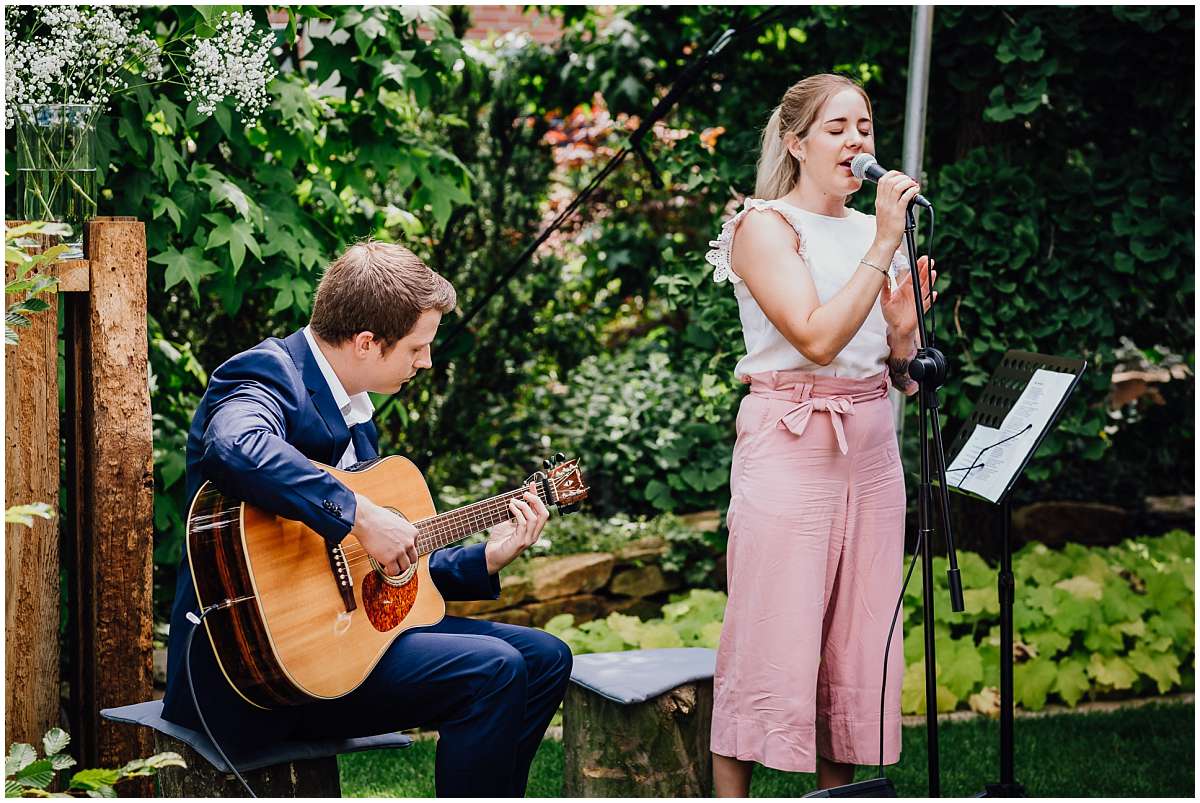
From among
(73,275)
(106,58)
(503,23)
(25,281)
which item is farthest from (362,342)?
(503,23)

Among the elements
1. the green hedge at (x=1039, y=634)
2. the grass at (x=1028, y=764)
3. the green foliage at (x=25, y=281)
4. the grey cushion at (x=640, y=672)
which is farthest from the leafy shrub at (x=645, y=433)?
the green foliage at (x=25, y=281)

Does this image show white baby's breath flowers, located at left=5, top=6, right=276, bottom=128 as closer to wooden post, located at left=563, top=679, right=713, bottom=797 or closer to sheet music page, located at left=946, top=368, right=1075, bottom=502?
wooden post, located at left=563, top=679, right=713, bottom=797

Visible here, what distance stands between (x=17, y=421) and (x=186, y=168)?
1.08 m

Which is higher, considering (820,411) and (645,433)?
(645,433)

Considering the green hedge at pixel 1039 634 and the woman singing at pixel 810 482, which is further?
the green hedge at pixel 1039 634

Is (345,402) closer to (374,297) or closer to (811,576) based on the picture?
(374,297)

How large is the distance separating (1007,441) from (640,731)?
3.60ft

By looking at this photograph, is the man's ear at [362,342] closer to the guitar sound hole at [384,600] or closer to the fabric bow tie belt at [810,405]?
the guitar sound hole at [384,600]

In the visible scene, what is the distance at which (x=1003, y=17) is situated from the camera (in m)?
4.38

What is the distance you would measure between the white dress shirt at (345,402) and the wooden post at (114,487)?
21.9 inches

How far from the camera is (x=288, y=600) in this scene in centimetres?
237

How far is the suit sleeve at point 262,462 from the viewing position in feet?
7.50

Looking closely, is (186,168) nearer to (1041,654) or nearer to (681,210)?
(681,210)

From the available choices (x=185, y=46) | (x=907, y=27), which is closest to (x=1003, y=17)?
(x=907, y=27)
